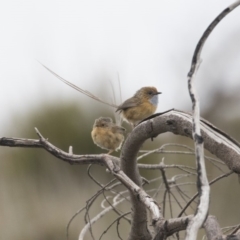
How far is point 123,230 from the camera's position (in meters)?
4.89

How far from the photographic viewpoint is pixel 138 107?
12.9 feet

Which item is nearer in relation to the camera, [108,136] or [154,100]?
[108,136]

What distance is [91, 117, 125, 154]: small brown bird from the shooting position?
3723 millimetres

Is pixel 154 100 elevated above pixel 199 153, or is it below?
below

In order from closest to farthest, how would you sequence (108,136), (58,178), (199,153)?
(199,153)
(108,136)
(58,178)

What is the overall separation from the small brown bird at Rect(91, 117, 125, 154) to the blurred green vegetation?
1.03m

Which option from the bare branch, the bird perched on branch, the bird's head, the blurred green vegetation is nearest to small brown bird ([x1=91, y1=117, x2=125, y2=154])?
the bird perched on branch

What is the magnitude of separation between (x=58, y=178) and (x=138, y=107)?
192cm

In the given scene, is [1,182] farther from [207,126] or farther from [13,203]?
[207,126]

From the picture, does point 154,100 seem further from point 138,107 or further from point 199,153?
point 199,153

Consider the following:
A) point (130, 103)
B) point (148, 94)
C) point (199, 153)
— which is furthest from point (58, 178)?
point (199, 153)

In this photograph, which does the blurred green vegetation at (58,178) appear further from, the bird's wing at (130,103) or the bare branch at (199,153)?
the bare branch at (199,153)

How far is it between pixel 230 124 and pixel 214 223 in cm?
499

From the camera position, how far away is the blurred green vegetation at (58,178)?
5.00 metres
